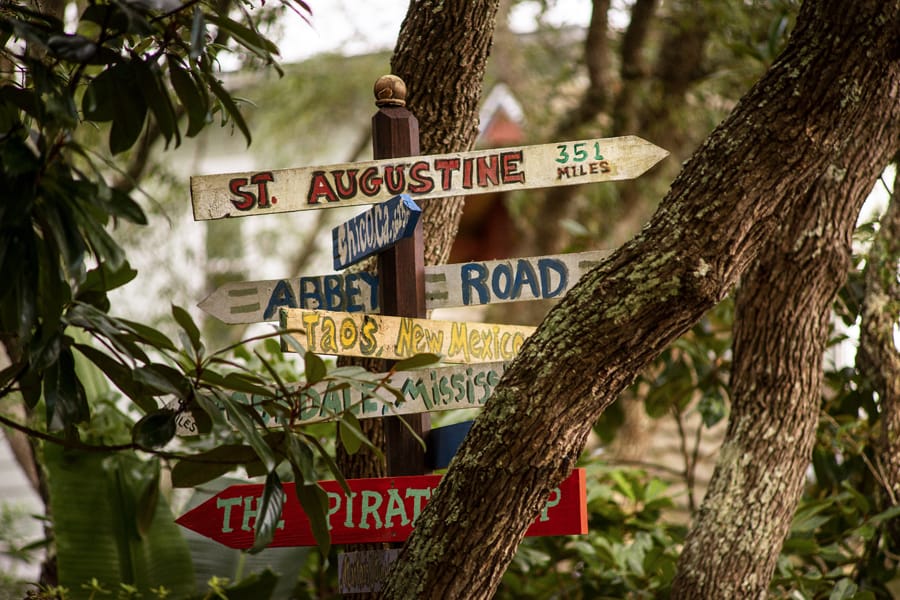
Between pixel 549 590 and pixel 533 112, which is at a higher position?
pixel 533 112

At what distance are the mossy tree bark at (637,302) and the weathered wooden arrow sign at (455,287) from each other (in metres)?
0.19

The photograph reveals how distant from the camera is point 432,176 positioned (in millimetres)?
2258

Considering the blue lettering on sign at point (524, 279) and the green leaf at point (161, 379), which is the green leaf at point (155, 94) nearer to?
the green leaf at point (161, 379)

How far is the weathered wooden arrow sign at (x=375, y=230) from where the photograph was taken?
2.10m

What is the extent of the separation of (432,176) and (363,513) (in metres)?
0.77

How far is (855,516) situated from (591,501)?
942 millimetres

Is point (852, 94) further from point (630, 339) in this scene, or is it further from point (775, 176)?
point (630, 339)

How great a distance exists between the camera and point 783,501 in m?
2.81

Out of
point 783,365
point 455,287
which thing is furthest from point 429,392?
point 783,365

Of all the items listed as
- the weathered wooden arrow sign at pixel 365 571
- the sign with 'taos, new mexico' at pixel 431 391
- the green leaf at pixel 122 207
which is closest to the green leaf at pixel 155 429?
the green leaf at pixel 122 207

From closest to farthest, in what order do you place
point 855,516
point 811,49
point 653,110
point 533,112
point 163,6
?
point 163,6, point 811,49, point 855,516, point 653,110, point 533,112

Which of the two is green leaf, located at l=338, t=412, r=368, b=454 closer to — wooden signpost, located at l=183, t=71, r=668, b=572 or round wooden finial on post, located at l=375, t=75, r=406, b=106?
wooden signpost, located at l=183, t=71, r=668, b=572

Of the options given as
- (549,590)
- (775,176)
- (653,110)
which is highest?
(653,110)

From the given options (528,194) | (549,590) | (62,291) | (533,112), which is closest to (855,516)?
(549,590)
